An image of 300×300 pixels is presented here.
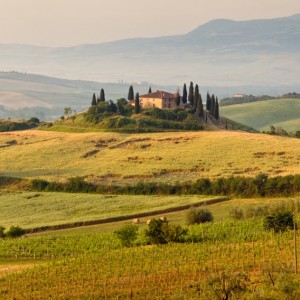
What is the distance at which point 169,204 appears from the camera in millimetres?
91875

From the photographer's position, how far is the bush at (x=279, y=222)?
219 feet

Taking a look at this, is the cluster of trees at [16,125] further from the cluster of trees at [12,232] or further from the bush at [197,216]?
the bush at [197,216]

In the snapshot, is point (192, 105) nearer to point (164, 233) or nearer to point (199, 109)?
point (199, 109)

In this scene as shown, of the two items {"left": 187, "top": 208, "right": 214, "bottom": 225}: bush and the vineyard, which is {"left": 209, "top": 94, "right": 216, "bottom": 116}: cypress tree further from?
the vineyard

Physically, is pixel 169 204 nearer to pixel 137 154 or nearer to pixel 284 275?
pixel 137 154

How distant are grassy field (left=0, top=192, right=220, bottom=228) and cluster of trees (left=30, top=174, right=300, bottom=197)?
392cm

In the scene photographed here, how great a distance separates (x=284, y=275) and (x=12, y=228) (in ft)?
120

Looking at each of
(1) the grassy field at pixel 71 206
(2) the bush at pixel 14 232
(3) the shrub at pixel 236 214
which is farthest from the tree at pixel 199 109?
(2) the bush at pixel 14 232

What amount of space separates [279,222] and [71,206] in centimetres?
3331

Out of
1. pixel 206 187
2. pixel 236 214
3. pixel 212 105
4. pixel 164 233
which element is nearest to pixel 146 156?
pixel 206 187

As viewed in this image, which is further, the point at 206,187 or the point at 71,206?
the point at 206,187

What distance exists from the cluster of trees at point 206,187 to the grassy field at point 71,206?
12.9ft

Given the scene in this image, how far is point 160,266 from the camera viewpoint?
53688 millimetres

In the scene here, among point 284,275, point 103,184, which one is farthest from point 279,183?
point 284,275
